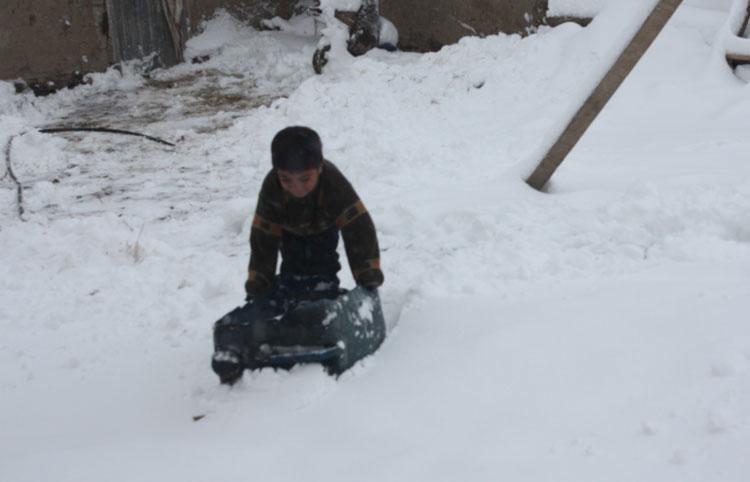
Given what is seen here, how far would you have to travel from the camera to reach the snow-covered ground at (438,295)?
2.62 m

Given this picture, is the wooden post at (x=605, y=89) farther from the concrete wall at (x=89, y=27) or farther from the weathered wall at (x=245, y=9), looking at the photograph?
the weathered wall at (x=245, y=9)

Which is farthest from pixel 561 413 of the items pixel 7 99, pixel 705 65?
pixel 7 99

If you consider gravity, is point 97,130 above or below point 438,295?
below

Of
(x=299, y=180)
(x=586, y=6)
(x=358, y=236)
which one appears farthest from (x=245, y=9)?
(x=299, y=180)

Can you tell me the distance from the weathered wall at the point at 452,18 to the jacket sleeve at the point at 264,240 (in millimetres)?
7626

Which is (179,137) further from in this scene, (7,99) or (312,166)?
(312,166)

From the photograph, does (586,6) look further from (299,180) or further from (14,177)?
(299,180)

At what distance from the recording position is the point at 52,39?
435 inches

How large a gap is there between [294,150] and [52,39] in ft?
30.6

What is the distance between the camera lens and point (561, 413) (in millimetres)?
2656

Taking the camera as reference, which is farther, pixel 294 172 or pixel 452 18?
pixel 452 18

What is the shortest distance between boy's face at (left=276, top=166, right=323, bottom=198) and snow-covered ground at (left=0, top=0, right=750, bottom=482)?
721 mm

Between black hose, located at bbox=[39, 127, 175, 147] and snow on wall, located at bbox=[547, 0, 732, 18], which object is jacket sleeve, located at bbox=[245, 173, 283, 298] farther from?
snow on wall, located at bbox=[547, 0, 732, 18]

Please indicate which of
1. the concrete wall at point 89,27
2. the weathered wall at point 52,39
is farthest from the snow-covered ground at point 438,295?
the weathered wall at point 52,39
